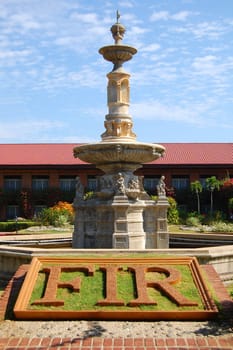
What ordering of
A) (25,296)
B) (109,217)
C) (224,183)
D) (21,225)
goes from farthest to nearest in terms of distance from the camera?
1. (224,183)
2. (21,225)
3. (109,217)
4. (25,296)

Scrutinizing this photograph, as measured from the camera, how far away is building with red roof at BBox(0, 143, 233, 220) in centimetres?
4688

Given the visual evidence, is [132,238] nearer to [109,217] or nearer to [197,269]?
[109,217]

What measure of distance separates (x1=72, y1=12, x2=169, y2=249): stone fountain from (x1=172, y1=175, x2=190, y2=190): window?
99.2 ft

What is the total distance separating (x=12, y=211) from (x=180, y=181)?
1543 centimetres

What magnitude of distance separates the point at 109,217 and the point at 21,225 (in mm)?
22589

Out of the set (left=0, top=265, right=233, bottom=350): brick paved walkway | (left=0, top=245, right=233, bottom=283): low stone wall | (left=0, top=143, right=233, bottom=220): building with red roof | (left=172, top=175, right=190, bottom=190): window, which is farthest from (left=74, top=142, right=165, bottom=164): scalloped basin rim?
(left=172, top=175, right=190, bottom=190): window

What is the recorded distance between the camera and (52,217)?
3766cm

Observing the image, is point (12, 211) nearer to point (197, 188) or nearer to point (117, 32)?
point (197, 188)

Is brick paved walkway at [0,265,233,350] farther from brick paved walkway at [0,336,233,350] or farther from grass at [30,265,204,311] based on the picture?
grass at [30,265,204,311]

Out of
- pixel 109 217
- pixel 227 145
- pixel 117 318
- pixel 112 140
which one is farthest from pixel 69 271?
pixel 227 145

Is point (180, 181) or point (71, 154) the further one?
point (71, 154)

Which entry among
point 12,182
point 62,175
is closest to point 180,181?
point 62,175

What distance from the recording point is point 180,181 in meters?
47.7

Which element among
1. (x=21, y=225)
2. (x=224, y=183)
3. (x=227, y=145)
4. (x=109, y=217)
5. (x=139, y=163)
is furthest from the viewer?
(x=227, y=145)
